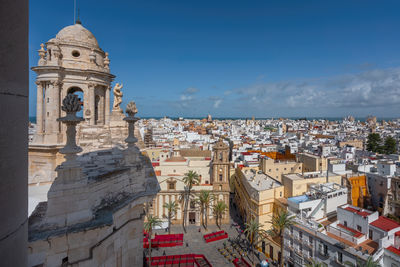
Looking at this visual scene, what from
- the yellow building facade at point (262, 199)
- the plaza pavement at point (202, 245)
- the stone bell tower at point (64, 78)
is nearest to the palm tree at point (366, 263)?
the yellow building facade at point (262, 199)

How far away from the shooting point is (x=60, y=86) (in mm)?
12203

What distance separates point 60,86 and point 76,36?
2.99 meters

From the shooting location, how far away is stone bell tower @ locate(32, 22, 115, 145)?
12.0 meters

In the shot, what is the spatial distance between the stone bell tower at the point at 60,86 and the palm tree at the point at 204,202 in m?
21.3

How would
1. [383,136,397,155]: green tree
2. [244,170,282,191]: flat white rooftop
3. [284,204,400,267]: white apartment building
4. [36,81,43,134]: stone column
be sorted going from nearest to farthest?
[36,81,43,134]: stone column
[284,204,400,267]: white apartment building
[244,170,282,191]: flat white rooftop
[383,136,397,155]: green tree

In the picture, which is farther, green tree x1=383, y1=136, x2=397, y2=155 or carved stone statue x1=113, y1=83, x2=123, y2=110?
green tree x1=383, y1=136, x2=397, y2=155

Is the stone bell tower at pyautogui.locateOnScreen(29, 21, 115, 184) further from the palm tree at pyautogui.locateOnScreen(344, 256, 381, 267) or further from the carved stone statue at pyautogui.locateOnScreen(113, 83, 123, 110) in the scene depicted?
the palm tree at pyautogui.locateOnScreen(344, 256, 381, 267)

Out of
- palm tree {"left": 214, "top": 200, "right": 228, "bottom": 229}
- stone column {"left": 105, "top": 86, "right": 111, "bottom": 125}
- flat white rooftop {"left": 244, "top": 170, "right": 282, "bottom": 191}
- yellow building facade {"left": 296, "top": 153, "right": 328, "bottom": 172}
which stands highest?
stone column {"left": 105, "top": 86, "right": 111, "bottom": 125}

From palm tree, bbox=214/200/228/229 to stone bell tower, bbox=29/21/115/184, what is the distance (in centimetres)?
2260

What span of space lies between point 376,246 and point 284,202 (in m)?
8.76

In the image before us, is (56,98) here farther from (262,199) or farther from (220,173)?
(220,173)

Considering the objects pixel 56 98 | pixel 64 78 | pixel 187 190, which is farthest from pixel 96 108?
pixel 187 190

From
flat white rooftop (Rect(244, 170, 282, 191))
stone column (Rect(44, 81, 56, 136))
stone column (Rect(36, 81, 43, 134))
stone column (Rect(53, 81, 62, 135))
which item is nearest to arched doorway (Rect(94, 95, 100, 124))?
stone column (Rect(53, 81, 62, 135))

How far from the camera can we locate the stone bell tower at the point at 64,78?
1202 cm
